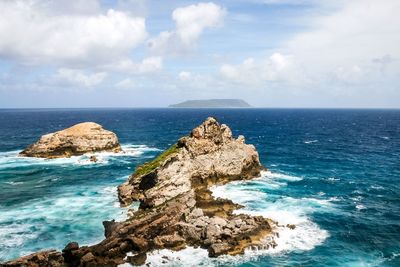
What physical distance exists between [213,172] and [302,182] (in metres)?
20.7

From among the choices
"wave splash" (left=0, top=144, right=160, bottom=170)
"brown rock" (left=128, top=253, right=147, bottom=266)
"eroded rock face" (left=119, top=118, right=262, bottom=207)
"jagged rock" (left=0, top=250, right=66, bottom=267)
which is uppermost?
"eroded rock face" (left=119, top=118, right=262, bottom=207)

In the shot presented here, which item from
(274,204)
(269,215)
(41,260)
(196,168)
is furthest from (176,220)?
(196,168)

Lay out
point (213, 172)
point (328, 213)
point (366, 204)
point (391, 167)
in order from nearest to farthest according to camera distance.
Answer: point (328, 213), point (366, 204), point (213, 172), point (391, 167)

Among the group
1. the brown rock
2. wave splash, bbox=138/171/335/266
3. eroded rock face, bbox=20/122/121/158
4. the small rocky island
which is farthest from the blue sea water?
eroded rock face, bbox=20/122/121/158

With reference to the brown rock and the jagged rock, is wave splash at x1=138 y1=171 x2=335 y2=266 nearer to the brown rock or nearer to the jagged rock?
the brown rock

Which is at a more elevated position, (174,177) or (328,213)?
(174,177)

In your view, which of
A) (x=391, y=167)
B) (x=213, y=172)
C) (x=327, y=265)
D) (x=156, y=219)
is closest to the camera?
(x=327, y=265)

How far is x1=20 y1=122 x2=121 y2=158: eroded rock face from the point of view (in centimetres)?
11444

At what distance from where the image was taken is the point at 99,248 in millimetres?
46844

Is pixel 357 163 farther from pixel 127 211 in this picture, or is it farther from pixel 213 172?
pixel 127 211

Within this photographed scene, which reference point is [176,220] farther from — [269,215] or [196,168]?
[196,168]

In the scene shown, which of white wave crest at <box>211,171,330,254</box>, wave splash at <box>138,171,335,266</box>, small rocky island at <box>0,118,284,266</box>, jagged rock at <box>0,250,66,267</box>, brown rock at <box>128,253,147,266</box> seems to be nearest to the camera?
jagged rock at <box>0,250,66,267</box>

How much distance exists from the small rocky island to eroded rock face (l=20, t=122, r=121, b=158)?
2062 inches

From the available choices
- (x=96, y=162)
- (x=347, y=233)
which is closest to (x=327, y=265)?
(x=347, y=233)
